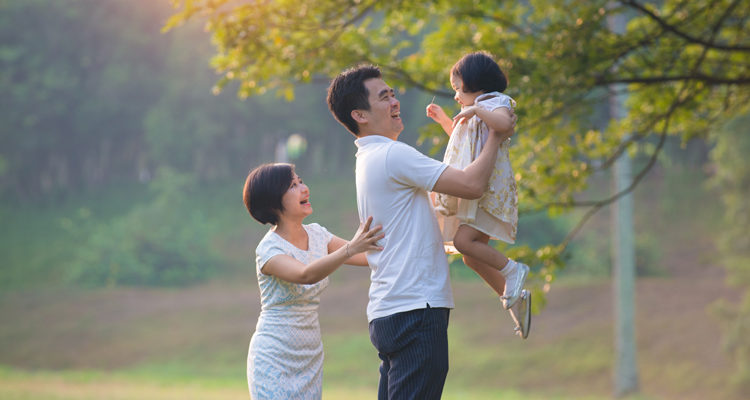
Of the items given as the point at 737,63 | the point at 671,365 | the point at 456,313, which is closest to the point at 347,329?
the point at 456,313

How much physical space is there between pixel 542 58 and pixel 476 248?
3.38m

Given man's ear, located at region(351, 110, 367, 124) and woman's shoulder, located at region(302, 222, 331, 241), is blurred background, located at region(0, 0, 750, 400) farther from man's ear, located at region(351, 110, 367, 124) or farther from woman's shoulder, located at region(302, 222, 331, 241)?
man's ear, located at region(351, 110, 367, 124)

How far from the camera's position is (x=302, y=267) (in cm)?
292

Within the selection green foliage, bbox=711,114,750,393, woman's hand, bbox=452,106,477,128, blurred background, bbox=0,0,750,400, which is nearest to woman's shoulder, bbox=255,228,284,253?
woman's hand, bbox=452,106,477,128

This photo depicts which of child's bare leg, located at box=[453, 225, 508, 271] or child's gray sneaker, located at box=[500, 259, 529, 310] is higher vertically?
child's bare leg, located at box=[453, 225, 508, 271]

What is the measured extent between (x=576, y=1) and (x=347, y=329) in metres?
14.6

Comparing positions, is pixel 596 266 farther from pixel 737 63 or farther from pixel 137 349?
pixel 737 63

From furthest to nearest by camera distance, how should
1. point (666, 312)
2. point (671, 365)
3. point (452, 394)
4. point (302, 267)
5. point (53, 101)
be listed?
point (53, 101) → point (666, 312) → point (671, 365) → point (452, 394) → point (302, 267)

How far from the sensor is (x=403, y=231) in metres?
2.71

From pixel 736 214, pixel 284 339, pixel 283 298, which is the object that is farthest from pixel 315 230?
pixel 736 214

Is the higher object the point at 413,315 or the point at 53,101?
the point at 53,101

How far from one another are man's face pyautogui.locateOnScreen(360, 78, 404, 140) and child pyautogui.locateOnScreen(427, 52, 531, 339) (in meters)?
0.22

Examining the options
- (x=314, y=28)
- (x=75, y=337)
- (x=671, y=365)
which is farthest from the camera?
(x=75, y=337)

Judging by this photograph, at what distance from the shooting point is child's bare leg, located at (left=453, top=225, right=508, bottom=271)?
286cm
